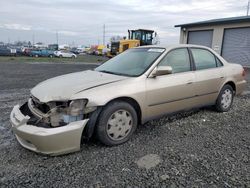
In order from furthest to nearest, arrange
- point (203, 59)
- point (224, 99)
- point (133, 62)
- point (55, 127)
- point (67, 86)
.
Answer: point (224, 99) < point (203, 59) < point (133, 62) < point (67, 86) < point (55, 127)

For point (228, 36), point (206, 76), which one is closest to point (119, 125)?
point (206, 76)

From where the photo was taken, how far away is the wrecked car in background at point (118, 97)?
2877 mm

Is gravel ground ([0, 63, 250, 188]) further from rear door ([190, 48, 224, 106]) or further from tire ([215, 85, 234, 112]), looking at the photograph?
tire ([215, 85, 234, 112])

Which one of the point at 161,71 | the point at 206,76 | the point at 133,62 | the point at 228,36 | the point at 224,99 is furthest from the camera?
the point at 228,36

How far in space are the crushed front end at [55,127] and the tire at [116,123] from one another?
25 centimetres

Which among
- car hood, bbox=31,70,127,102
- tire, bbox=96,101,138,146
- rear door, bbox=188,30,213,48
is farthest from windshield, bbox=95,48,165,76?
rear door, bbox=188,30,213,48

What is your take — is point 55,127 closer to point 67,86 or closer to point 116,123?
point 67,86

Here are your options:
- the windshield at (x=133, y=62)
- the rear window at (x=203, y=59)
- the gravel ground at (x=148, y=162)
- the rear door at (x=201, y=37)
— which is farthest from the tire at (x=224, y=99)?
the rear door at (x=201, y=37)

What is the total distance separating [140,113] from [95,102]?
0.89 m

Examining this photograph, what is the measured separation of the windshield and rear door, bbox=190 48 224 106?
920 mm

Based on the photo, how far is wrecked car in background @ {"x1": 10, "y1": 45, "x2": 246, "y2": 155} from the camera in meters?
2.88

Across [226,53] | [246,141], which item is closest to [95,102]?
[246,141]

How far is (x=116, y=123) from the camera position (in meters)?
3.29

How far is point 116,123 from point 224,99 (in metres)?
2.96
